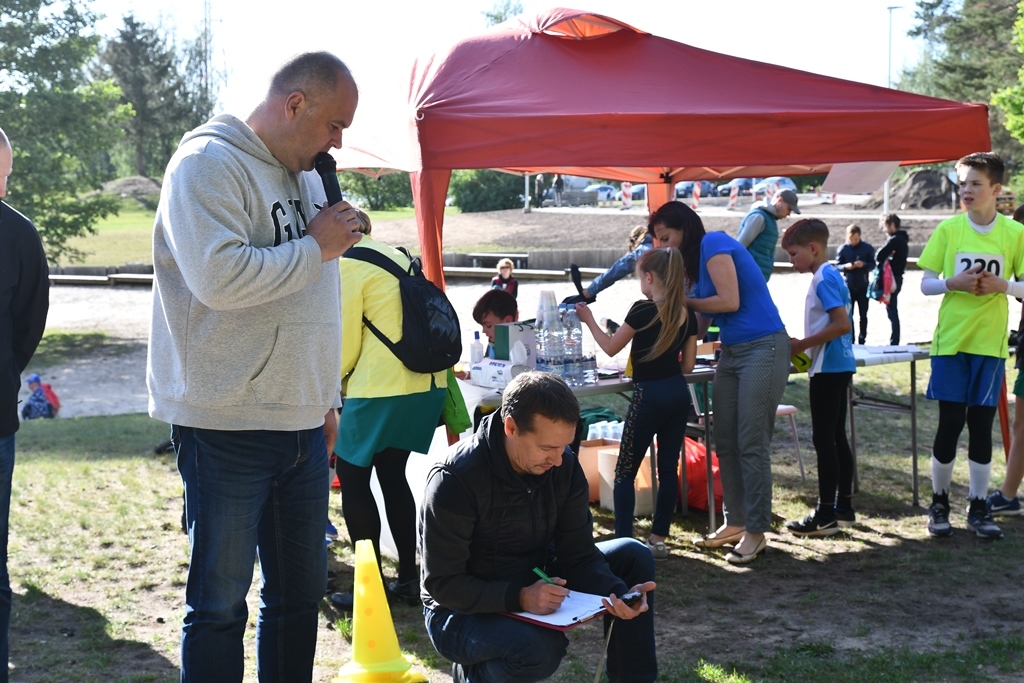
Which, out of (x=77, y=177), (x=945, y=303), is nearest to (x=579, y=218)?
(x=77, y=177)

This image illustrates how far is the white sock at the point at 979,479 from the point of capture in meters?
5.18

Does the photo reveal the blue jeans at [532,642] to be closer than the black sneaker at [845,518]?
Yes

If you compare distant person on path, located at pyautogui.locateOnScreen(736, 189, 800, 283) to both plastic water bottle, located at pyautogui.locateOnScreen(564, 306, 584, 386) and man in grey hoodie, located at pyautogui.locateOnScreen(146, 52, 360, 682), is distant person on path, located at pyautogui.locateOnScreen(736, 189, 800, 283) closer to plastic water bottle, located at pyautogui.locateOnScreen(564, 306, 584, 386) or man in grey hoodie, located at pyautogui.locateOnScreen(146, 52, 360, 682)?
plastic water bottle, located at pyautogui.locateOnScreen(564, 306, 584, 386)

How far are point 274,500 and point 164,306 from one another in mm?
572

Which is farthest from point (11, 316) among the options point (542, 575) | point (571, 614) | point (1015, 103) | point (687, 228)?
point (1015, 103)

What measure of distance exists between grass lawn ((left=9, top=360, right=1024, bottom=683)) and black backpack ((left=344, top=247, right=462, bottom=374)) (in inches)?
42.2

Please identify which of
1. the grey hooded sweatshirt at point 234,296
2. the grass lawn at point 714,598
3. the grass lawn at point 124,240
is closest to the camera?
the grey hooded sweatshirt at point 234,296

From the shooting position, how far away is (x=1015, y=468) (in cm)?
548

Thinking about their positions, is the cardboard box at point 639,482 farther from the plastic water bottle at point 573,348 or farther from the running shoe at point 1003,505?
the running shoe at point 1003,505

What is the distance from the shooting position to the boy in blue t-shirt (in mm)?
5113

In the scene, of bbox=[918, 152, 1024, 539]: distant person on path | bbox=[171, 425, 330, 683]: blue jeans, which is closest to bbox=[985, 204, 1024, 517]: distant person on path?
bbox=[918, 152, 1024, 539]: distant person on path

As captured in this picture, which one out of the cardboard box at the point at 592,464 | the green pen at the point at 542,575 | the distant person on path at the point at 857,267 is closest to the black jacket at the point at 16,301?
the green pen at the point at 542,575

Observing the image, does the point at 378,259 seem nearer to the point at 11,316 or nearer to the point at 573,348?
the point at 573,348

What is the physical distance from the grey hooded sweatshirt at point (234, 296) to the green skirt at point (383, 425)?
1.63m
